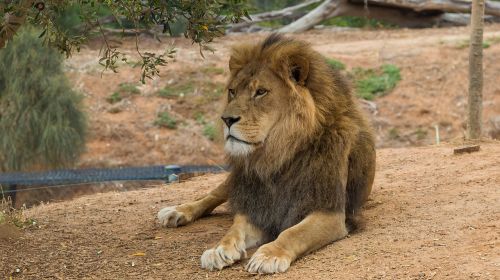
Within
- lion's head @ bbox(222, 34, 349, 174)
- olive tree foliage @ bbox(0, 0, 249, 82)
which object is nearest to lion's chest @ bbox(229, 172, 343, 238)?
lion's head @ bbox(222, 34, 349, 174)

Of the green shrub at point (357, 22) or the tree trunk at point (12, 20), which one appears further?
the green shrub at point (357, 22)

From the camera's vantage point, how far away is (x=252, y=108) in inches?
190

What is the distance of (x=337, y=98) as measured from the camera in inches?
203

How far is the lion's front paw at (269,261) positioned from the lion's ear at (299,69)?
108 cm

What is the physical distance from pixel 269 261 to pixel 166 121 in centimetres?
1142

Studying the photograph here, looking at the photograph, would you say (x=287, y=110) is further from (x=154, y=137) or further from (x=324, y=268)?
(x=154, y=137)

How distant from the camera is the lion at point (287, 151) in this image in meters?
4.77

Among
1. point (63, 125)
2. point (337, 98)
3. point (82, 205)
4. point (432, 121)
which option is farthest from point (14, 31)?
point (432, 121)

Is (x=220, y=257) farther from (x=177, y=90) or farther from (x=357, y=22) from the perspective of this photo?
(x=357, y=22)

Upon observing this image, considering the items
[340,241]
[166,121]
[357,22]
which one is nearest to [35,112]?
[166,121]

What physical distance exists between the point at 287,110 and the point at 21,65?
1080 centimetres

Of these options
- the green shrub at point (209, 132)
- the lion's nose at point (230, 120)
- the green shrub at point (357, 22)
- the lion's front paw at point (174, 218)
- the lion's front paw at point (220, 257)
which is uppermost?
the lion's nose at point (230, 120)

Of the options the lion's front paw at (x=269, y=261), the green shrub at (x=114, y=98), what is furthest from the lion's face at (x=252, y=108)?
the green shrub at (x=114, y=98)

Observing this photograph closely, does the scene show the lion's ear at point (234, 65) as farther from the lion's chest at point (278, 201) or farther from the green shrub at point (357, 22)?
the green shrub at point (357, 22)
